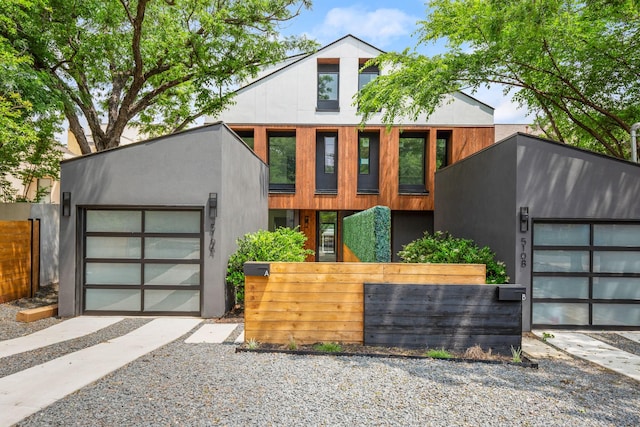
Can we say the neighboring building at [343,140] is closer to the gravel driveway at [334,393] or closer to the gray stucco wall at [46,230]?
the gray stucco wall at [46,230]

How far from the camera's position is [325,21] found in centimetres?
1052

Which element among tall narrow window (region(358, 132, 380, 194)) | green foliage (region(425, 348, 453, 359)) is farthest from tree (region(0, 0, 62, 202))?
tall narrow window (region(358, 132, 380, 194))

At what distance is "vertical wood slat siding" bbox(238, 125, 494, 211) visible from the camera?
12047 mm

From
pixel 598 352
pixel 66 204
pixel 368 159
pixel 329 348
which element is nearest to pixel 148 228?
pixel 66 204

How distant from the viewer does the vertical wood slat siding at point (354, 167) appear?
39.5 ft

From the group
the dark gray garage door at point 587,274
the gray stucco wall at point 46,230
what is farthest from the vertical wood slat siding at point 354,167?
the gray stucco wall at point 46,230

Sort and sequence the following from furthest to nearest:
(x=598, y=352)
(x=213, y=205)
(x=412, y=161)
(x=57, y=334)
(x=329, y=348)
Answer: (x=412, y=161) → (x=213, y=205) → (x=57, y=334) → (x=598, y=352) → (x=329, y=348)

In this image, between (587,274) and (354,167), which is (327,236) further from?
(587,274)

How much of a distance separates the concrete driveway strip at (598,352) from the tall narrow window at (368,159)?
7790 millimetres

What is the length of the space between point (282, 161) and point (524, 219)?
880 cm

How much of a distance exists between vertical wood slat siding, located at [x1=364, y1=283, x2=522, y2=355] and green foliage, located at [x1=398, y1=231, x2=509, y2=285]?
1592 millimetres

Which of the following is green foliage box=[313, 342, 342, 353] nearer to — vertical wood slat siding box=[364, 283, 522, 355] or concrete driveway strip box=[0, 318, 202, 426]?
vertical wood slat siding box=[364, 283, 522, 355]

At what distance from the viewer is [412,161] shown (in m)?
12.5

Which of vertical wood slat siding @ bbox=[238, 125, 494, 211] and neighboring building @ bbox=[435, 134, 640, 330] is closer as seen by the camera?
neighboring building @ bbox=[435, 134, 640, 330]
